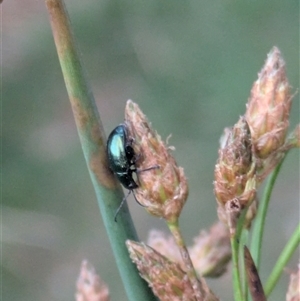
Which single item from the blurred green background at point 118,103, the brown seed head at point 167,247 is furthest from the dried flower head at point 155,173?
the blurred green background at point 118,103

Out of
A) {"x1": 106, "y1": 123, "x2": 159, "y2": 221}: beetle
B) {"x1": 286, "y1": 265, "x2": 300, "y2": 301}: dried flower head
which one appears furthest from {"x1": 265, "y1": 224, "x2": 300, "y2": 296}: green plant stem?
{"x1": 106, "y1": 123, "x2": 159, "y2": 221}: beetle

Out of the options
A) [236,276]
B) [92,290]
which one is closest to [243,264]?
[236,276]

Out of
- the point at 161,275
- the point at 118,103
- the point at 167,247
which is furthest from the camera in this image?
the point at 118,103

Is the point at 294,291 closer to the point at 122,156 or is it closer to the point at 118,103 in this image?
the point at 122,156

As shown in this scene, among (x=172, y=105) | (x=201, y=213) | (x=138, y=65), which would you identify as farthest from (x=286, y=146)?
(x=138, y=65)

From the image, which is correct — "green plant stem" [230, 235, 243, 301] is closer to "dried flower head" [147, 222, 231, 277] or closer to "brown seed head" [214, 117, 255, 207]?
"brown seed head" [214, 117, 255, 207]

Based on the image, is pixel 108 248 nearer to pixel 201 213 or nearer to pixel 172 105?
pixel 201 213
